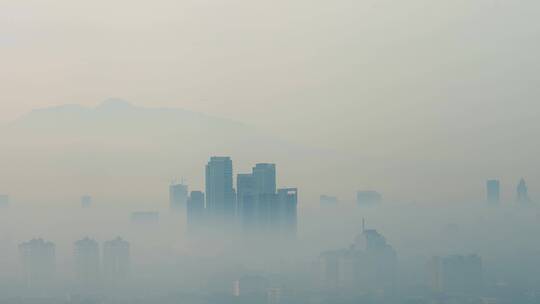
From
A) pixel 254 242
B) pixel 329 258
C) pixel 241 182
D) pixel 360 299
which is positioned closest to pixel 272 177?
pixel 241 182

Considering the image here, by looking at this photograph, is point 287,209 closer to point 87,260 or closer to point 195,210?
point 195,210

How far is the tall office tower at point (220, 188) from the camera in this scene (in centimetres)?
4388

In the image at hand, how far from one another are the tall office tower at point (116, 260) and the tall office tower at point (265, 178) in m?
10.4

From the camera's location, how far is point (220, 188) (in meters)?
45.0

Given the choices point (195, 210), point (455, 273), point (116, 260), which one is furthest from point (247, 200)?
point (455, 273)

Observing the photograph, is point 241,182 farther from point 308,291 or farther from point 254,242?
point 308,291

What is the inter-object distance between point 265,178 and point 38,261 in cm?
1389

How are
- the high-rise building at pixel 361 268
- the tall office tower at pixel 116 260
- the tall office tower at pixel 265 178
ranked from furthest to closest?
the tall office tower at pixel 265 178, the tall office tower at pixel 116 260, the high-rise building at pixel 361 268

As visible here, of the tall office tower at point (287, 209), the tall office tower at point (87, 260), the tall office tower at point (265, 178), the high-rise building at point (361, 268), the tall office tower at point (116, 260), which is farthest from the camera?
the tall office tower at point (265, 178)

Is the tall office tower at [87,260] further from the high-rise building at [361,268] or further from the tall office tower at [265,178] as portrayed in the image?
the tall office tower at [265,178]

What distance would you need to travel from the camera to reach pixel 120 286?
32.3m

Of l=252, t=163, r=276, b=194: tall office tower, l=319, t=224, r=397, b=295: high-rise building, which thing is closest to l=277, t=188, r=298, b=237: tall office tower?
l=252, t=163, r=276, b=194: tall office tower

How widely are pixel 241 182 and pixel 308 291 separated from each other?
45.4 feet

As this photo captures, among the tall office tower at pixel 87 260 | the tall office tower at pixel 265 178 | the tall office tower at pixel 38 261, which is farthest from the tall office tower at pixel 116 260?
the tall office tower at pixel 265 178
